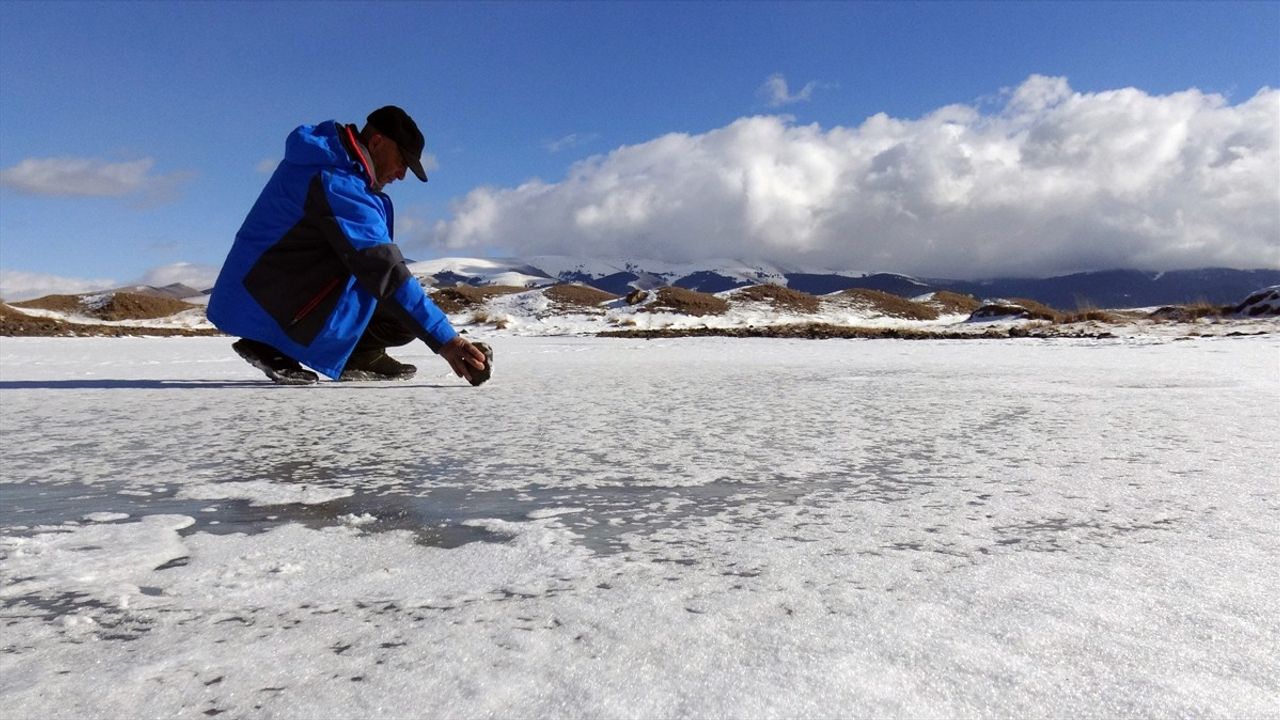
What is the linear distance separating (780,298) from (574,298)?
527cm

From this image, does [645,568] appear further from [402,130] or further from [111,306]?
[111,306]

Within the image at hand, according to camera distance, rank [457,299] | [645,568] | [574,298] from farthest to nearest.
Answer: [457,299] → [574,298] → [645,568]

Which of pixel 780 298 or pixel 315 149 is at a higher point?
pixel 315 149

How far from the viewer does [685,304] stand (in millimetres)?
19094

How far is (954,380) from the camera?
14.3ft

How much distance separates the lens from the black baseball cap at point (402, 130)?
332 cm

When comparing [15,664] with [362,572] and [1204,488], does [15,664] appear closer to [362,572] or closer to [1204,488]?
[362,572]

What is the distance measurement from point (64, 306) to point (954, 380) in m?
25.9

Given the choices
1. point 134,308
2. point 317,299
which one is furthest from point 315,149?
point 134,308

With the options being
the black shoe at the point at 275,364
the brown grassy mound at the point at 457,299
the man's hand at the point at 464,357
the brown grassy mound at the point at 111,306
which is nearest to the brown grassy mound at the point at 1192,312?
the man's hand at the point at 464,357

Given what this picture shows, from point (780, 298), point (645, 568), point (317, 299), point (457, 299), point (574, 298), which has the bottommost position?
point (645, 568)

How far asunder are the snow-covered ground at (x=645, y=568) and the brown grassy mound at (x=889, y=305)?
17703 mm

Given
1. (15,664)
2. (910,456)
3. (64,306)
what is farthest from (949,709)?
(64,306)

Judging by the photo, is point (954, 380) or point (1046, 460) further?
point (954, 380)
